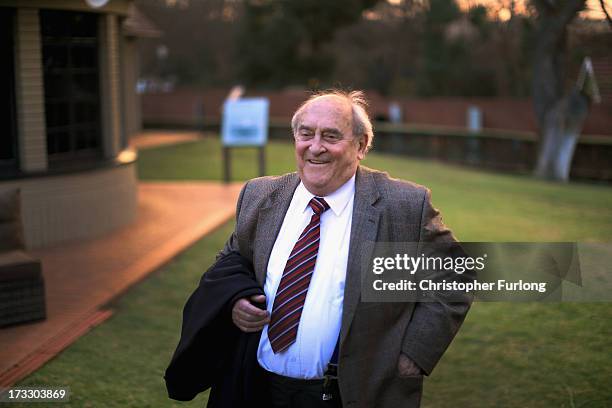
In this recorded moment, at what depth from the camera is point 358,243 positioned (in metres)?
2.94

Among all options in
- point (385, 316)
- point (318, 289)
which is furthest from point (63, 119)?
point (385, 316)

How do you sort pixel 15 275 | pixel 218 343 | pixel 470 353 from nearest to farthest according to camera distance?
1. pixel 218 343
2. pixel 470 353
3. pixel 15 275

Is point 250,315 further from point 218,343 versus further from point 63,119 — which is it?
point 63,119

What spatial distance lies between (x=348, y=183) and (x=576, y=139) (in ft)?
63.8

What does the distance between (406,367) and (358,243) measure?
0.53 m

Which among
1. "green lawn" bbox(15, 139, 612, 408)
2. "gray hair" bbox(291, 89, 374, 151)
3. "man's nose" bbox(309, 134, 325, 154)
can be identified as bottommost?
"green lawn" bbox(15, 139, 612, 408)

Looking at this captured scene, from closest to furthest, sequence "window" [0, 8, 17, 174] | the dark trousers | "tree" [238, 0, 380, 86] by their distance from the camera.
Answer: the dark trousers
"window" [0, 8, 17, 174]
"tree" [238, 0, 380, 86]

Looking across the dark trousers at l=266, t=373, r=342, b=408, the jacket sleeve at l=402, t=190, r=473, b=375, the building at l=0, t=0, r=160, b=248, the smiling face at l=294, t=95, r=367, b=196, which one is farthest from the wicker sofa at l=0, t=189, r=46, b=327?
the jacket sleeve at l=402, t=190, r=473, b=375

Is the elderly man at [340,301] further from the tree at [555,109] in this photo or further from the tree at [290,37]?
the tree at [290,37]

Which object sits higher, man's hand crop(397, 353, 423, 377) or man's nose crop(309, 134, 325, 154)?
man's nose crop(309, 134, 325, 154)

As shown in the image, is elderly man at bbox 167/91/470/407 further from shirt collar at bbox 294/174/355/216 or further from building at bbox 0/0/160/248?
building at bbox 0/0/160/248

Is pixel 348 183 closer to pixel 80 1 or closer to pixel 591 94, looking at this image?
pixel 80 1

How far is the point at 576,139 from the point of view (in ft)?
69.0

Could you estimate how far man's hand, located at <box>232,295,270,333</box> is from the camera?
2.98 meters
